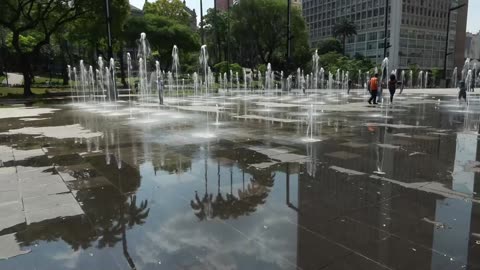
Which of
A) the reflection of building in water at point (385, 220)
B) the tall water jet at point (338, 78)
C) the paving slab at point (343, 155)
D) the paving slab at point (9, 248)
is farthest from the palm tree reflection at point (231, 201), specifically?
the tall water jet at point (338, 78)

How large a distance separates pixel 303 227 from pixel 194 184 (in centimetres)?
213

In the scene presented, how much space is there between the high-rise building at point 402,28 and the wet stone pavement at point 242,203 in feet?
327

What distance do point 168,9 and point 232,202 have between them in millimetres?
63529

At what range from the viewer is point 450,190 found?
532cm

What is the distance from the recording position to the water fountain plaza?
3527 mm

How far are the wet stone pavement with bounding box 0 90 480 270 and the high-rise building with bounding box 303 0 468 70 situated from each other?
99.5 m

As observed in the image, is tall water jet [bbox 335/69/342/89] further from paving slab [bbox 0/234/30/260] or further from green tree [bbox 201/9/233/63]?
paving slab [bbox 0/234/30/260]

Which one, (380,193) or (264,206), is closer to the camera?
(264,206)

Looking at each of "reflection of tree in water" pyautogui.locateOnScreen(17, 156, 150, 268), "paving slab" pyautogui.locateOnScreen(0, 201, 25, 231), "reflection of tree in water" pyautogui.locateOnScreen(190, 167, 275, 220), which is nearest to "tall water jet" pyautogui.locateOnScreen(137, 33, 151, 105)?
"reflection of tree in water" pyautogui.locateOnScreen(17, 156, 150, 268)

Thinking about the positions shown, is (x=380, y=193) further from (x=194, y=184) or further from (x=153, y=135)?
(x=153, y=135)

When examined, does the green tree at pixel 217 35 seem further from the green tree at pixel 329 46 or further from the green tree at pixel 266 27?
the green tree at pixel 329 46

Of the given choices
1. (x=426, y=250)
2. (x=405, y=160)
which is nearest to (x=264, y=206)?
(x=426, y=250)

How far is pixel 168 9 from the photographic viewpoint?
208ft

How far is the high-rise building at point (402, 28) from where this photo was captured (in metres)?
99.1
